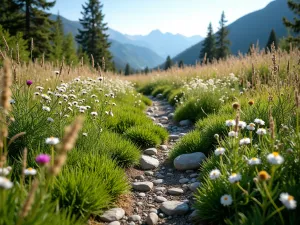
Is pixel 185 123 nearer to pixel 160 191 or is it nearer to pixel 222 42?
pixel 160 191

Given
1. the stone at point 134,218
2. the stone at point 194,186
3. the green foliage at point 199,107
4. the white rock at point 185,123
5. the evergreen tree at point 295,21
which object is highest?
the evergreen tree at point 295,21

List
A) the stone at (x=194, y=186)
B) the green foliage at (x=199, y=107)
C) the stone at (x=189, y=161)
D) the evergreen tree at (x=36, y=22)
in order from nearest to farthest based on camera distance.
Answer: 1. the stone at (x=194, y=186)
2. the stone at (x=189, y=161)
3. the green foliage at (x=199, y=107)
4. the evergreen tree at (x=36, y=22)

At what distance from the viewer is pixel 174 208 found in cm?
312

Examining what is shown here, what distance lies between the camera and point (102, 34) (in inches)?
1420

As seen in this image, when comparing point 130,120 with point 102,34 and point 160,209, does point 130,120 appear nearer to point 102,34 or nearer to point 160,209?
point 160,209

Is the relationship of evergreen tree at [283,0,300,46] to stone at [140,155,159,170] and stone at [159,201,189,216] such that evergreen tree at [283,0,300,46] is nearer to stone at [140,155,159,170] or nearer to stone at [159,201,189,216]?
stone at [140,155,159,170]

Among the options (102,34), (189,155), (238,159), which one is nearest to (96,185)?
(238,159)

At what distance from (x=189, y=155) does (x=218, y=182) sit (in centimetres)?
189

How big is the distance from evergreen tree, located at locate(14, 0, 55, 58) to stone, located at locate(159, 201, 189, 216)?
20.3 metres

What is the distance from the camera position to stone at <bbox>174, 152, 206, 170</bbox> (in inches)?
172

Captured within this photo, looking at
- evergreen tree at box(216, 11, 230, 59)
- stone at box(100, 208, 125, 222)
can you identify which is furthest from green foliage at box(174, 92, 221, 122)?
evergreen tree at box(216, 11, 230, 59)

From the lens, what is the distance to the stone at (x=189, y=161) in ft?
14.3

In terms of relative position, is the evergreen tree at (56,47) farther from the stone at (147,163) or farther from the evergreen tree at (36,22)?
the stone at (147,163)

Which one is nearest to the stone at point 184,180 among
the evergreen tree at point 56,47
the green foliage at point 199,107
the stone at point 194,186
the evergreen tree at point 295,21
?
the stone at point 194,186
